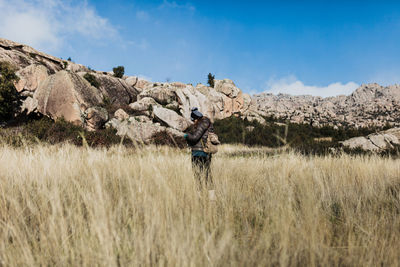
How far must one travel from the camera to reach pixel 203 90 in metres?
35.6

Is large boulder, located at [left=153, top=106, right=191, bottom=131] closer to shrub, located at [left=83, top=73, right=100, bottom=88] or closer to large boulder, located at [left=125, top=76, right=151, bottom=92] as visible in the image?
shrub, located at [left=83, top=73, right=100, bottom=88]

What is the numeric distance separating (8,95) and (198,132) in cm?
2155

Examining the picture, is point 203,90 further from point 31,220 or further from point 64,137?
point 31,220

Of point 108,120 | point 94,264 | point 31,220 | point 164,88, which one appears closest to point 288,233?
point 94,264

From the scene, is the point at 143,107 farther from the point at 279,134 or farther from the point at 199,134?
the point at 199,134

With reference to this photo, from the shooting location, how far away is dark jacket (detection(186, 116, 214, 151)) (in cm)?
381

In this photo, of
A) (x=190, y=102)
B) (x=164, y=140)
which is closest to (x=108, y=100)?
A: (x=190, y=102)

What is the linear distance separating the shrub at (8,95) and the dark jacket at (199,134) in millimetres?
20865

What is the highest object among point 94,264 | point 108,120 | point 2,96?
point 2,96

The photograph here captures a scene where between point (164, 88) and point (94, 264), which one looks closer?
point (94, 264)

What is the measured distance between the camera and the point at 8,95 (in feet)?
56.7

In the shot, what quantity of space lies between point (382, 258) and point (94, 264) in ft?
7.32

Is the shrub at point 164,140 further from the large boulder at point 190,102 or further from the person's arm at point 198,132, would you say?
the person's arm at point 198,132

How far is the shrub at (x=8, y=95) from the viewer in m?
17.0
